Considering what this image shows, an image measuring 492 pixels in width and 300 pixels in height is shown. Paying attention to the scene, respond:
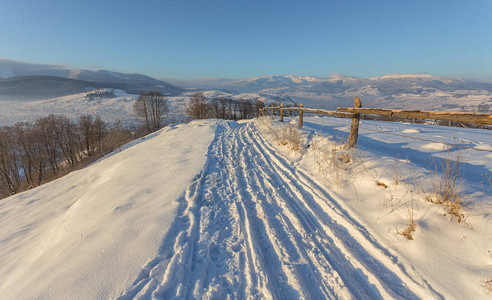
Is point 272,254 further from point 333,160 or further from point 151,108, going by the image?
point 151,108

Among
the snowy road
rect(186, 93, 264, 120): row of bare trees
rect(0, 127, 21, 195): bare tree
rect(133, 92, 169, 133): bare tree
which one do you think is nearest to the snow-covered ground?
the snowy road

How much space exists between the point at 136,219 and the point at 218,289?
191 cm

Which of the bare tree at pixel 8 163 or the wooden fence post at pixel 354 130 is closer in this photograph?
the wooden fence post at pixel 354 130

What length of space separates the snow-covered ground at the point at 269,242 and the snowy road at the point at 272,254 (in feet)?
0.04

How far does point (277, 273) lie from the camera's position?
2107 mm

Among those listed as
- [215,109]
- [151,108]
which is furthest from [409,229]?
[215,109]

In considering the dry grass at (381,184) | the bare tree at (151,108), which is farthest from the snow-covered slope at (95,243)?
the bare tree at (151,108)

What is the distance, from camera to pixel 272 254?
7.79 feet

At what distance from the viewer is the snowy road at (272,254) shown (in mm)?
1896

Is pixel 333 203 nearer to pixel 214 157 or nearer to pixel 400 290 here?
pixel 400 290

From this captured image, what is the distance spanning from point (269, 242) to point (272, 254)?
0.20m

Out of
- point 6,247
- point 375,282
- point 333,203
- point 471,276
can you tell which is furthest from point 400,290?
point 6,247

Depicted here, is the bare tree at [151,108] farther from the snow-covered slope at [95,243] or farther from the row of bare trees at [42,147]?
the snow-covered slope at [95,243]

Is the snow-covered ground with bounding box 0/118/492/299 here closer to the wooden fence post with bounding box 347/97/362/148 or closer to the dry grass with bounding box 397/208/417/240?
the dry grass with bounding box 397/208/417/240
